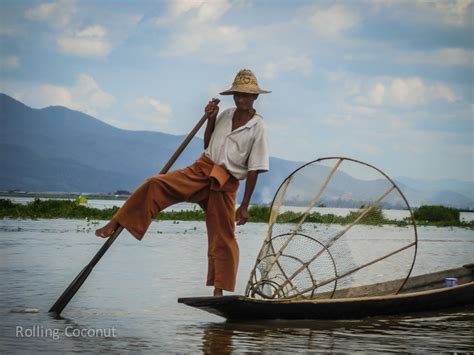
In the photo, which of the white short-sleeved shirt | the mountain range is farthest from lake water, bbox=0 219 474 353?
the mountain range

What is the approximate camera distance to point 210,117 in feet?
20.0

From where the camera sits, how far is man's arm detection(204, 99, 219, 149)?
20.0 feet

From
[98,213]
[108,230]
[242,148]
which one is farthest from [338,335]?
[98,213]

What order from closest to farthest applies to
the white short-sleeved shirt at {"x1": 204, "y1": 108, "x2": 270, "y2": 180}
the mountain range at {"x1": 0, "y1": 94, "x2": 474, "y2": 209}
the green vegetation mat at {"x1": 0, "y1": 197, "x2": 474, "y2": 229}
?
the white short-sleeved shirt at {"x1": 204, "y1": 108, "x2": 270, "y2": 180}
the green vegetation mat at {"x1": 0, "y1": 197, "x2": 474, "y2": 229}
the mountain range at {"x1": 0, "y1": 94, "x2": 474, "y2": 209}

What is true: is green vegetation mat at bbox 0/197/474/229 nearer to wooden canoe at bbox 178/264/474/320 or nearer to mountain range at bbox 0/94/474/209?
wooden canoe at bbox 178/264/474/320

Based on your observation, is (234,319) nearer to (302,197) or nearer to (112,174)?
(302,197)

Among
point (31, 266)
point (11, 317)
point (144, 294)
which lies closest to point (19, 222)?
point (31, 266)

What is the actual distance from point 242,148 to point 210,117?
324 millimetres

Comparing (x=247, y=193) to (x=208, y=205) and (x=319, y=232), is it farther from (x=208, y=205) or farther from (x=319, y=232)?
(x=319, y=232)

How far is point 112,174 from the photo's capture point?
142 meters

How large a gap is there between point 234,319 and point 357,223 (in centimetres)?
141

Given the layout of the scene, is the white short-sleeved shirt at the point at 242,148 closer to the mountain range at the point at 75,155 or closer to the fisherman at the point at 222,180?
the fisherman at the point at 222,180

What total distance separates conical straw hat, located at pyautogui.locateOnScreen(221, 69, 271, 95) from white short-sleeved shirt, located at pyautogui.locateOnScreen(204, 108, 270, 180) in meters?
0.19

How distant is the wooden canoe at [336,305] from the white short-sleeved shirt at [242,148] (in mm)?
857
